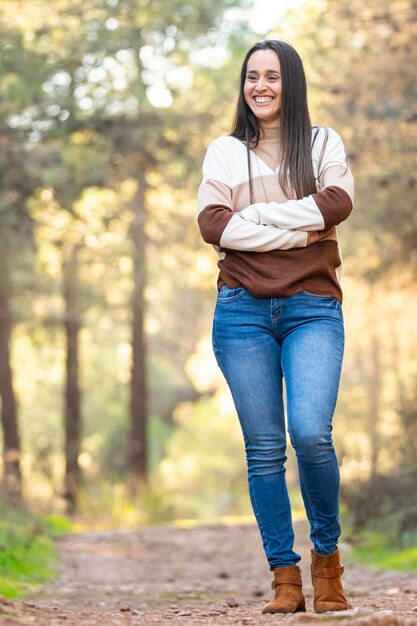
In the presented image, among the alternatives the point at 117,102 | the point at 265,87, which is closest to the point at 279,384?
the point at 265,87

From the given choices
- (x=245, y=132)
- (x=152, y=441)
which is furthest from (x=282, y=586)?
(x=152, y=441)

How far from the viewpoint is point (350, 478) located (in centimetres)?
1180

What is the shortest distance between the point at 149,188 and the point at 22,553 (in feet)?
37.8

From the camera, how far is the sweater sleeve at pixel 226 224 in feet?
13.9

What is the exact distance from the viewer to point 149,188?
1916 centimetres

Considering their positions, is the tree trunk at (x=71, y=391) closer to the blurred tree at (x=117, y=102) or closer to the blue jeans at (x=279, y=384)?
the blurred tree at (x=117, y=102)

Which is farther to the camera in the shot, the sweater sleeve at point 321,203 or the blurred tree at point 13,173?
the blurred tree at point 13,173

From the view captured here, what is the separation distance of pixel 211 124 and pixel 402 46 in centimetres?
566

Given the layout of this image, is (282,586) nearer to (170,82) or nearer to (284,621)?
(284,621)

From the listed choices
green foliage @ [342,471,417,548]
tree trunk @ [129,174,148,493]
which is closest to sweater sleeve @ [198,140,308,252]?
green foliage @ [342,471,417,548]

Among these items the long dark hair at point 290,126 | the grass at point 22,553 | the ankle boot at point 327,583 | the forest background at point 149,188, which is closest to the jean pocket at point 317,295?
the long dark hair at point 290,126

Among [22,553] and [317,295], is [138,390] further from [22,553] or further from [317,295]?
[317,295]

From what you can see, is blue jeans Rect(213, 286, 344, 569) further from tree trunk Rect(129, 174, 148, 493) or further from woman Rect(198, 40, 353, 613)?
tree trunk Rect(129, 174, 148, 493)

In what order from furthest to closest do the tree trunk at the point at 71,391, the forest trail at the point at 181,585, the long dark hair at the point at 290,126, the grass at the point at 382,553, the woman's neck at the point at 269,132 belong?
the tree trunk at the point at 71,391 → the grass at the point at 382,553 → the woman's neck at the point at 269,132 → the long dark hair at the point at 290,126 → the forest trail at the point at 181,585
